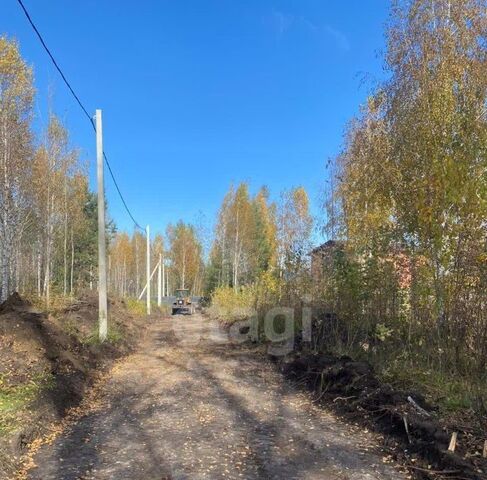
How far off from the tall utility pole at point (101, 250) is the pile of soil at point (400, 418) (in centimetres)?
630

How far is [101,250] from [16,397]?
24.4ft

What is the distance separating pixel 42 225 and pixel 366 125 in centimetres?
1668

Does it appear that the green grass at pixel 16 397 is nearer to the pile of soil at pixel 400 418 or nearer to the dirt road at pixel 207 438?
the dirt road at pixel 207 438

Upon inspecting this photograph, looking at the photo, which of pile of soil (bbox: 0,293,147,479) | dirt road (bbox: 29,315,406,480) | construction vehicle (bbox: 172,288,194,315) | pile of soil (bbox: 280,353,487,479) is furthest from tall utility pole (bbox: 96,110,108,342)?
construction vehicle (bbox: 172,288,194,315)

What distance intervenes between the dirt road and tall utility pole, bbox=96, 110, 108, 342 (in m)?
3.79

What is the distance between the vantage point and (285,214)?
131 feet

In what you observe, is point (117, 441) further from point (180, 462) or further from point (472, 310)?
point (472, 310)

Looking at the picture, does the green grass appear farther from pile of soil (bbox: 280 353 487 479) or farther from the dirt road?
pile of soil (bbox: 280 353 487 479)

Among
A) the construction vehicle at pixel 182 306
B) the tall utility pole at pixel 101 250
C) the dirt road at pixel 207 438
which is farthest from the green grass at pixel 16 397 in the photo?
the construction vehicle at pixel 182 306

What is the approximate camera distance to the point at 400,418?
5309mm

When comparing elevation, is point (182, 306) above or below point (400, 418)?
above

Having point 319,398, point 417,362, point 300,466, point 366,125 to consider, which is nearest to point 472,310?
point 417,362

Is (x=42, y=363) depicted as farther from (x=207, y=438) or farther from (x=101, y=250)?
(x=101, y=250)

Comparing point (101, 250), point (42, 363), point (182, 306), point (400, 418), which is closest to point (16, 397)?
point (42, 363)
